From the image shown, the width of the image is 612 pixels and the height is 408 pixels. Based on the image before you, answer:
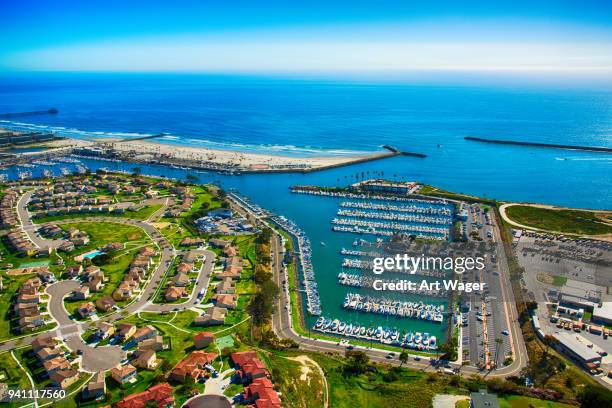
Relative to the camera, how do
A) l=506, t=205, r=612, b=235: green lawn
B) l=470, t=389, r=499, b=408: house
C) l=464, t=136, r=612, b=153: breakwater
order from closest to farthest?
l=470, t=389, r=499, b=408: house < l=506, t=205, r=612, b=235: green lawn < l=464, t=136, r=612, b=153: breakwater

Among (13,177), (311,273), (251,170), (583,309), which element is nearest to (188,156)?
(251,170)

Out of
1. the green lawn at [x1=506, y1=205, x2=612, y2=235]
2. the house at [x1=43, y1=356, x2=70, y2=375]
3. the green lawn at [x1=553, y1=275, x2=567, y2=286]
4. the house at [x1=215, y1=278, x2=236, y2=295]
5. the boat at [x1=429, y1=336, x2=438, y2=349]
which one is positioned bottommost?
the house at [x1=43, y1=356, x2=70, y2=375]

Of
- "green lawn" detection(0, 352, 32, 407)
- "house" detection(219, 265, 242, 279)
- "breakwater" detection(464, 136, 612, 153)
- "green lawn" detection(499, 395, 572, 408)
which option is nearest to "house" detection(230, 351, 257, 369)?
"house" detection(219, 265, 242, 279)

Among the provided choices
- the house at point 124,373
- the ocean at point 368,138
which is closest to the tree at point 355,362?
the ocean at point 368,138

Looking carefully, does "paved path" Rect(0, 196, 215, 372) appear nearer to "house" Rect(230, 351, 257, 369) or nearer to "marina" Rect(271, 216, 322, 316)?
"house" Rect(230, 351, 257, 369)

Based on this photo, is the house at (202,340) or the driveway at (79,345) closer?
the driveway at (79,345)

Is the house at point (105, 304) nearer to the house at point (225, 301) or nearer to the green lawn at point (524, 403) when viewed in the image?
the house at point (225, 301)
